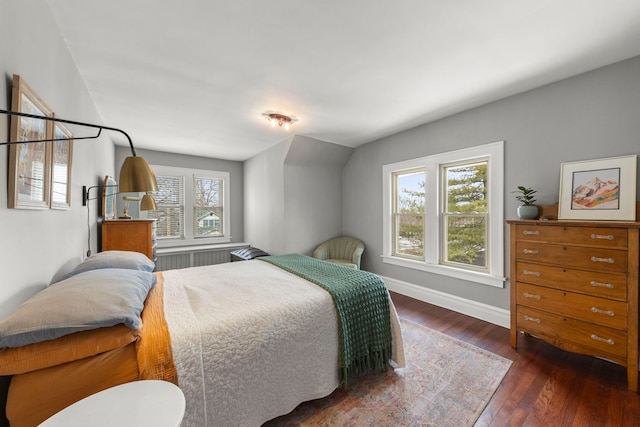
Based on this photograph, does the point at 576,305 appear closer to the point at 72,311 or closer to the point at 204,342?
the point at 204,342

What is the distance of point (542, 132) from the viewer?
2.52 meters

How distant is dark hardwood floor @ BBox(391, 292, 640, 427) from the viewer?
5.21 ft

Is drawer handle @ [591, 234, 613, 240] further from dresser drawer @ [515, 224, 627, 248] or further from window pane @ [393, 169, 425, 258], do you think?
window pane @ [393, 169, 425, 258]

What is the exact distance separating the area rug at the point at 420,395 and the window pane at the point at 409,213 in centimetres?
170

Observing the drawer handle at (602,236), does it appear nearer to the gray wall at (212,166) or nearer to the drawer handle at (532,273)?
the drawer handle at (532,273)

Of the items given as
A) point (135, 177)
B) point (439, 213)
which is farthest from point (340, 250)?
point (135, 177)

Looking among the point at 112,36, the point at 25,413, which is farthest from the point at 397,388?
the point at 112,36

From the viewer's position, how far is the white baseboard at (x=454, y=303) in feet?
9.30

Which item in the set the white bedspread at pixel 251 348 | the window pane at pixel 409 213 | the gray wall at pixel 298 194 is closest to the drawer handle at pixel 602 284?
the white bedspread at pixel 251 348

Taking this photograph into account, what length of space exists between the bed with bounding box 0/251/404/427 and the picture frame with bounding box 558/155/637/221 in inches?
74.2

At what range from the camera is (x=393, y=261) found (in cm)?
402

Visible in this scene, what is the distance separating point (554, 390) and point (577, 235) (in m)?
1.18

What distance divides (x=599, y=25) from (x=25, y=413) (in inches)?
146

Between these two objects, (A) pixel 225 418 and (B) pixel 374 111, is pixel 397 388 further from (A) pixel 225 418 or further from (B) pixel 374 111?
(B) pixel 374 111
